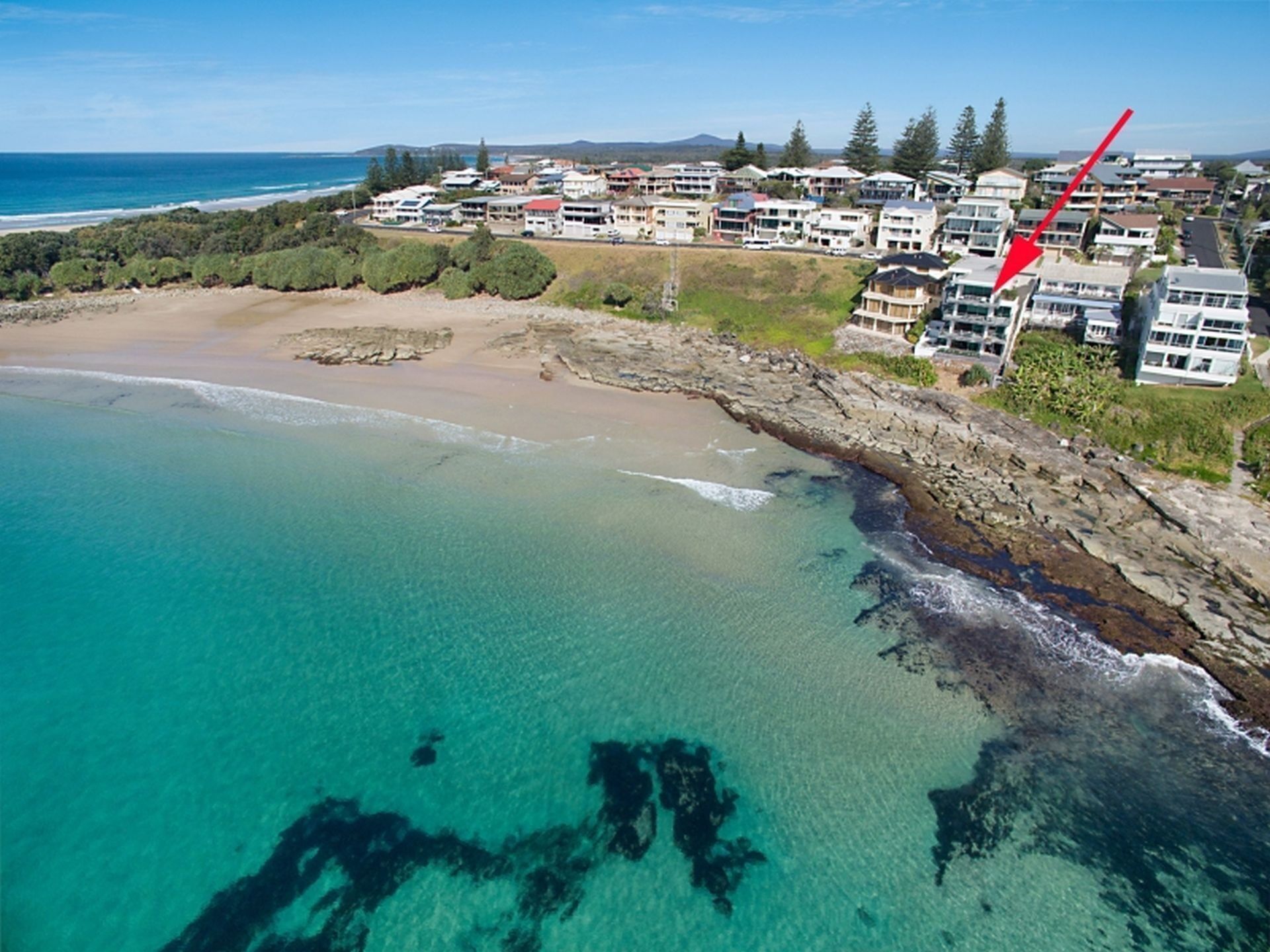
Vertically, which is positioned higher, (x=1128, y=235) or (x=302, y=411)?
(x=1128, y=235)

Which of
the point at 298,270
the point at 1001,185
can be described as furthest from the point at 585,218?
the point at 1001,185

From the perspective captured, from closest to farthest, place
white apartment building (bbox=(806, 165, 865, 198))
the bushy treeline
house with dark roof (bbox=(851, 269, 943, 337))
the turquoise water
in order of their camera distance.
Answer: the turquoise water < house with dark roof (bbox=(851, 269, 943, 337)) < the bushy treeline < white apartment building (bbox=(806, 165, 865, 198))

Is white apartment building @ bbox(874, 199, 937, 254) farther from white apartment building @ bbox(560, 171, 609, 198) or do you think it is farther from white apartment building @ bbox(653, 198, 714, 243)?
white apartment building @ bbox(560, 171, 609, 198)

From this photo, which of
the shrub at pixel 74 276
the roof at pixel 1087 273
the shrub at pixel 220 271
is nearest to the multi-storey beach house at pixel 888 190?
the roof at pixel 1087 273

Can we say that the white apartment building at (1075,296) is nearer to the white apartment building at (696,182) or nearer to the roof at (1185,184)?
the white apartment building at (696,182)

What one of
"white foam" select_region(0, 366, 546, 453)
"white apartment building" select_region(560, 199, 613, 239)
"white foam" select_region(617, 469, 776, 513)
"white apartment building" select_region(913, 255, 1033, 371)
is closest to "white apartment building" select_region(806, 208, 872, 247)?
"white apartment building" select_region(913, 255, 1033, 371)

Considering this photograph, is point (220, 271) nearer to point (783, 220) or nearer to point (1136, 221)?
point (783, 220)

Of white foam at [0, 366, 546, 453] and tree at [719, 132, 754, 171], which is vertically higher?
tree at [719, 132, 754, 171]
